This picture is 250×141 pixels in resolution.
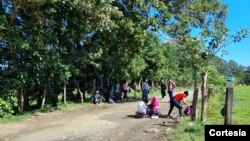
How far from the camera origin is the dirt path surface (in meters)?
16.5

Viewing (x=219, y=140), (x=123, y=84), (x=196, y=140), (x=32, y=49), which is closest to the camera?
(x=219, y=140)

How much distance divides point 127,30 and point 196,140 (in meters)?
12.8

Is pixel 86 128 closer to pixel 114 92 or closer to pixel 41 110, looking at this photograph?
pixel 41 110

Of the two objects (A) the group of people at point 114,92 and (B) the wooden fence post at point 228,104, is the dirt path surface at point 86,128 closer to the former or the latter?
(B) the wooden fence post at point 228,104

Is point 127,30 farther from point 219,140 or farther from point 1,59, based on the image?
point 219,140

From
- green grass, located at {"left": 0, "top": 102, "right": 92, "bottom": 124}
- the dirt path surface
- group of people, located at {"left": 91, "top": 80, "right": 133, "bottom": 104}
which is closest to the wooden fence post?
the dirt path surface

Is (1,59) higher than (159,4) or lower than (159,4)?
lower

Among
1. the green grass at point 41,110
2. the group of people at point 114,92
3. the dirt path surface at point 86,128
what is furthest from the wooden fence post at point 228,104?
the group of people at point 114,92

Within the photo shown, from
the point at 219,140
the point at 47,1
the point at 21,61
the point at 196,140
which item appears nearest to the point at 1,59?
the point at 21,61

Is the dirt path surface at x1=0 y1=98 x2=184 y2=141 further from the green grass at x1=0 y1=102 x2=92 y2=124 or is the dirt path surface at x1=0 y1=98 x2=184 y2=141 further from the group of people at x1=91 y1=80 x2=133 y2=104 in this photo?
the group of people at x1=91 y1=80 x2=133 y2=104

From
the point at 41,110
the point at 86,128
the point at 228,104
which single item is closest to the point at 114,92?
the point at 41,110

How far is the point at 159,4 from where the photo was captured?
26.9 m

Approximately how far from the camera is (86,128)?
18891mm

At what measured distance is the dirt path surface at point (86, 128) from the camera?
16.5 meters
